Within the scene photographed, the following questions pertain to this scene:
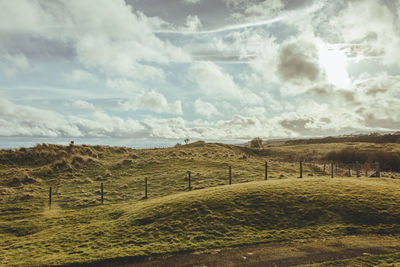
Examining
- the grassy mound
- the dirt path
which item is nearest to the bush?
the grassy mound

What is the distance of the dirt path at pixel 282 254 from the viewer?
11797 millimetres

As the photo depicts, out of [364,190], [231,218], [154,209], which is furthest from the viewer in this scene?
[364,190]

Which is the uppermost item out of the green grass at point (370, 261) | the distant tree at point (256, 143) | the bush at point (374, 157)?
the distant tree at point (256, 143)

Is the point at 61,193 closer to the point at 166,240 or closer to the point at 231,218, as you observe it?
the point at 166,240

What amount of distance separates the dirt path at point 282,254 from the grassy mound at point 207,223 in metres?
0.72

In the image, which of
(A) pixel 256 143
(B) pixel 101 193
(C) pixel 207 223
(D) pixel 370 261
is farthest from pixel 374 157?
(B) pixel 101 193

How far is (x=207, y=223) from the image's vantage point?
16766 millimetres

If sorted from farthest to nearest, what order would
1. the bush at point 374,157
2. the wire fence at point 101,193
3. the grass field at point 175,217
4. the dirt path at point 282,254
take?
the bush at point 374,157
the wire fence at point 101,193
the grass field at point 175,217
the dirt path at point 282,254

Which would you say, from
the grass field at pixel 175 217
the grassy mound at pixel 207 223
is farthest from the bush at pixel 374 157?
the grassy mound at pixel 207 223

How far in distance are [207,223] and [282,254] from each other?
579cm

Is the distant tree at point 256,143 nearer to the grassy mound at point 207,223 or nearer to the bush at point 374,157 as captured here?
the bush at point 374,157

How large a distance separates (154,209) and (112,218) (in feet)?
13.3

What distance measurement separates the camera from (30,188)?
103 feet

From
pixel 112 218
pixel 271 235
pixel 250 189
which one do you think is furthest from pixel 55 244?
pixel 250 189
